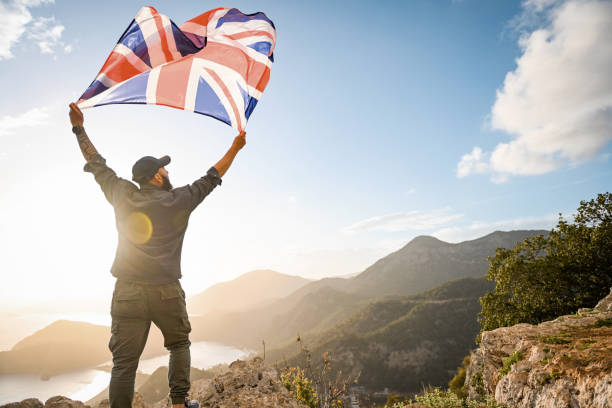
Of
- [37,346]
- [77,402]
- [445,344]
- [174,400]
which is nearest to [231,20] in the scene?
[174,400]

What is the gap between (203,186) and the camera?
2949mm

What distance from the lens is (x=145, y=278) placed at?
2684mm

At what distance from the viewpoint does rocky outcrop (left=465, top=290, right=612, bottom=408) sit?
3971mm

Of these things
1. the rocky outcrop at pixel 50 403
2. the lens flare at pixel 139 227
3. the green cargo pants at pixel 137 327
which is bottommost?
the rocky outcrop at pixel 50 403

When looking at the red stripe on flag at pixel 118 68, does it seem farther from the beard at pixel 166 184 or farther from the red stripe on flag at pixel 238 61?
the beard at pixel 166 184

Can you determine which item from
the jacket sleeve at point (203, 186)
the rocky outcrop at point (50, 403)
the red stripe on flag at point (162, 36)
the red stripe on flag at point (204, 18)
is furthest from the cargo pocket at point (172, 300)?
the red stripe on flag at point (204, 18)

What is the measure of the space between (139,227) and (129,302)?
72 cm

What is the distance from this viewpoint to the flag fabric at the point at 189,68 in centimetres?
416

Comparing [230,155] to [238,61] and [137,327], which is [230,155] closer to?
[137,327]

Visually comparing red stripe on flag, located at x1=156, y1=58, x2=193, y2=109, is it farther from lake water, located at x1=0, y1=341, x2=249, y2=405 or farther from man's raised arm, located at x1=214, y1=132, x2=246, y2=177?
lake water, located at x1=0, y1=341, x2=249, y2=405

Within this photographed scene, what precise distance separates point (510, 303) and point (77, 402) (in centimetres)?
2632

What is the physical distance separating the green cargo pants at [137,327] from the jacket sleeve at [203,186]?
0.92 metres

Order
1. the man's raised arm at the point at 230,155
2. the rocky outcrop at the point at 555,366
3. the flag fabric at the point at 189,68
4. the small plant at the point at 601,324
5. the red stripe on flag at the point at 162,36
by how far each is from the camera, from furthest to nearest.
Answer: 1. the small plant at the point at 601,324
2. the red stripe on flag at the point at 162,36
3. the flag fabric at the point at 189,68
4. the rocky outcrop at the point at 555,366
5. the man's raised arm at the point at 230,155

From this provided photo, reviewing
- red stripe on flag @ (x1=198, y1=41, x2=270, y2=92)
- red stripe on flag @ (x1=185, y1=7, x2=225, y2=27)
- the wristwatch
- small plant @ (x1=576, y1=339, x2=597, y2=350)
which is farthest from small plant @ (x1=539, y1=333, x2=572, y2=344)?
red stripe on flag @ (x1=185, y1=7, x2=225, y2=27)
